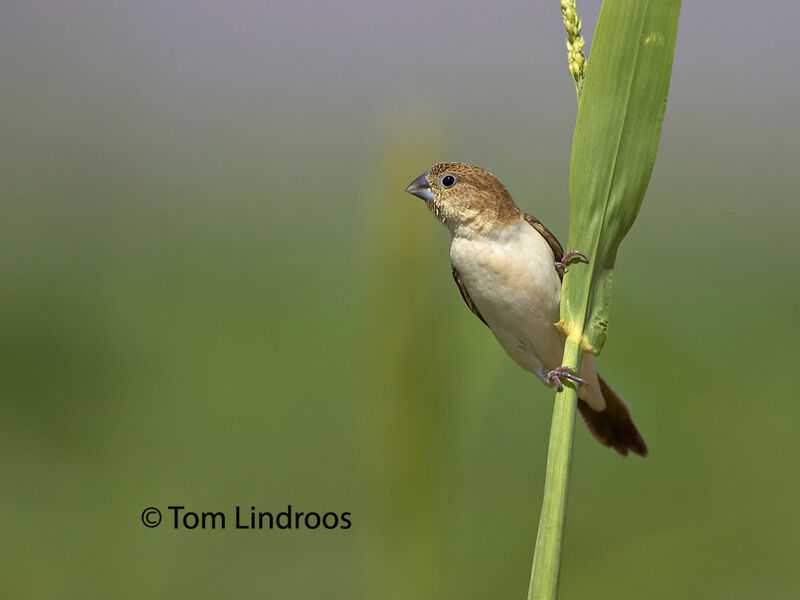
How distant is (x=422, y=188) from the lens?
1.81 metres

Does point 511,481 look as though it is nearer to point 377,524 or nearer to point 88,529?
point 88,529

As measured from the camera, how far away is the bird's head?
1696 millimetres

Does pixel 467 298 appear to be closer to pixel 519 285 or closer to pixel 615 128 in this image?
pixel 519 285

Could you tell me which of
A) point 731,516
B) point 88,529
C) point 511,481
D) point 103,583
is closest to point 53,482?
point 88,529

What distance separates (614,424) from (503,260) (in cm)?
61

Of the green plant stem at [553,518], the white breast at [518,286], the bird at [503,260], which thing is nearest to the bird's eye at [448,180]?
the bird at [503,260]

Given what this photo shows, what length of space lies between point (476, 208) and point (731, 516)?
7.65 feet

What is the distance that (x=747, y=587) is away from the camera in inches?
127

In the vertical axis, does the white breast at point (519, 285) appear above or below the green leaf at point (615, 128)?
below

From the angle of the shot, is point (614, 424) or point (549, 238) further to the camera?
point (614, 424)

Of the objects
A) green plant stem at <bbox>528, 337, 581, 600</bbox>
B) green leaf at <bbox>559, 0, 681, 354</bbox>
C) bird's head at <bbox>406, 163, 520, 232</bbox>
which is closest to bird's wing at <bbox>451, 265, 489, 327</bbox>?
bird's head at <bbox>406, 163, 520, 232</bbox>

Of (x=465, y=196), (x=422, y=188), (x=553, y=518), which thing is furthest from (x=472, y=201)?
(x=553, y=518)

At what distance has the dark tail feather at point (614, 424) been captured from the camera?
1.93 meters

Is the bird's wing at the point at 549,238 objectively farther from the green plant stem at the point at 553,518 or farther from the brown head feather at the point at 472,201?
the green plant stem at the point at 553,518
